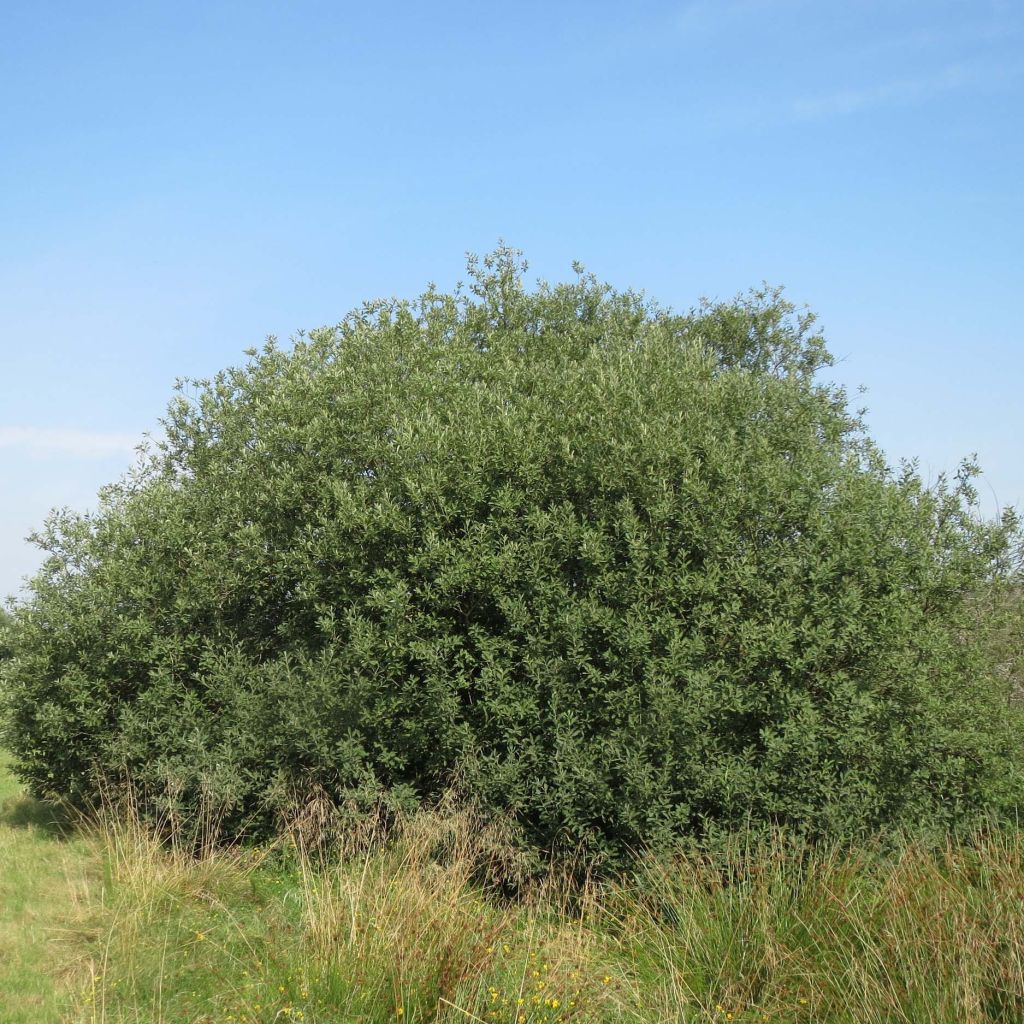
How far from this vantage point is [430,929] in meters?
7.32

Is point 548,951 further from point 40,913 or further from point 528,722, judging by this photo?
point 40,913

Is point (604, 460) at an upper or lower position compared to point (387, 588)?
upper

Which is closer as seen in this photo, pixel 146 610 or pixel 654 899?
pixel 654 899

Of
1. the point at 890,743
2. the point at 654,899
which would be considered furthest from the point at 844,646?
the point at 654,899

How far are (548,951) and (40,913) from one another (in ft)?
20.6

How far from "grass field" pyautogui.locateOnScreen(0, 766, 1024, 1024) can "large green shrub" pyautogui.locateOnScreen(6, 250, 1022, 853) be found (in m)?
1.22

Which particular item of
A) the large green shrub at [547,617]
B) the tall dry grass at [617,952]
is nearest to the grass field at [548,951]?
the tall dry grass at [617,952]

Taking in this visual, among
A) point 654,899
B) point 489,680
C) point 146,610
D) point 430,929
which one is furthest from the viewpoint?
point 146,610

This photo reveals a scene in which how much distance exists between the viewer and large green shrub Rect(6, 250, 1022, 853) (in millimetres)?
10312

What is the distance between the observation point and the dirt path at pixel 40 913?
8.20 meters

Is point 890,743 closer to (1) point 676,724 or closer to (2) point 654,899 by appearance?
(1) point 676,724

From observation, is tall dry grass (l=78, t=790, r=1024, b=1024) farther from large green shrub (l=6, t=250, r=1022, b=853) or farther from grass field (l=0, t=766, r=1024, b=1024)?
large green shrub (l=6, t=250, r=1022, b=853)

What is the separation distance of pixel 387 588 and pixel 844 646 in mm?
5587

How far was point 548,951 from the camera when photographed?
7742 mm
